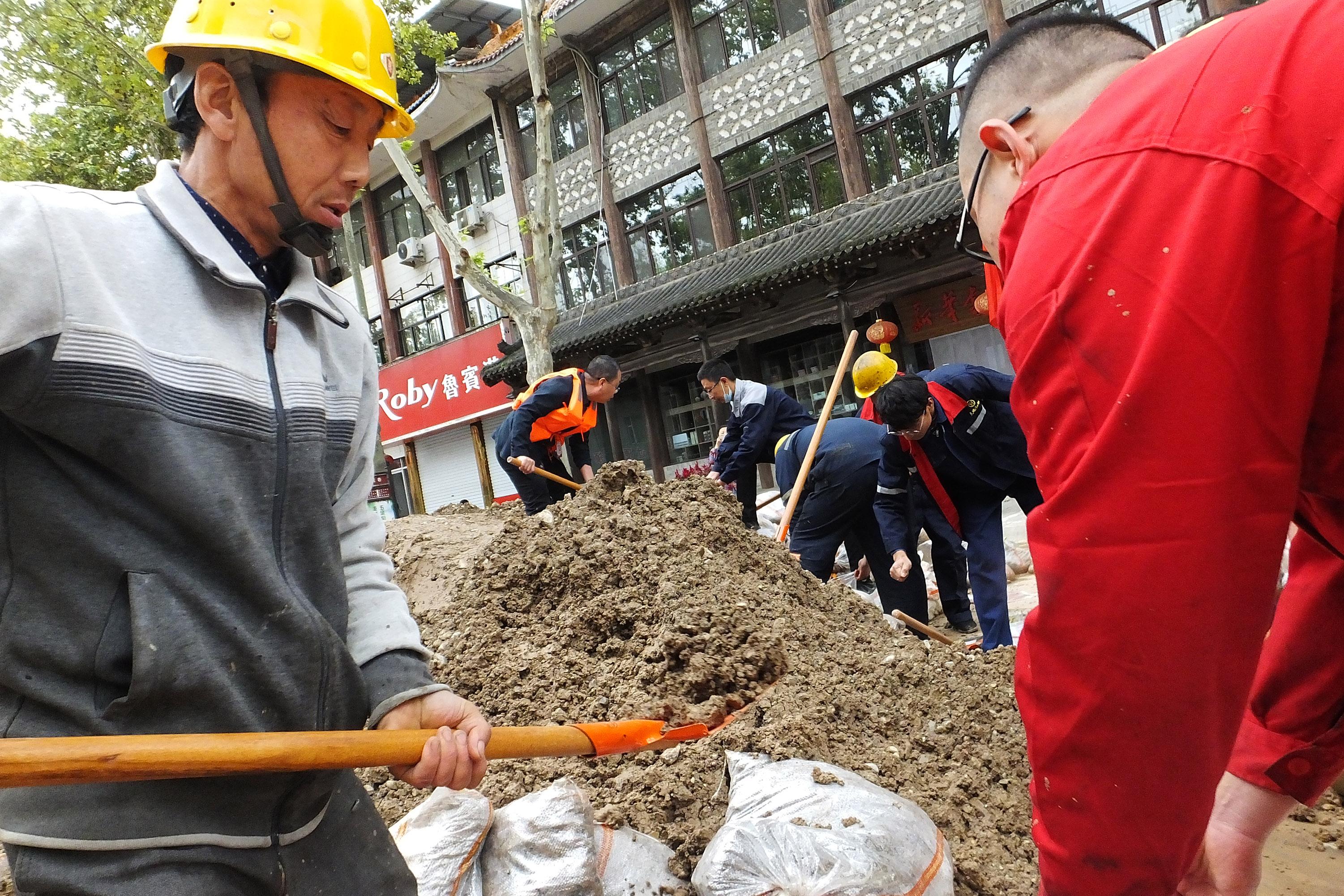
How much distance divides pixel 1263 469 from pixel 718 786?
69.8 inches

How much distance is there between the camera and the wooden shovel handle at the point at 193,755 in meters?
0.85

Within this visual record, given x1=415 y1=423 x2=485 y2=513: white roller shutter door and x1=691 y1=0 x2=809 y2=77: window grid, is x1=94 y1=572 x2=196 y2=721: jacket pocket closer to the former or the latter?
x1=691 y1=0 x2=809 y2=77: window grid

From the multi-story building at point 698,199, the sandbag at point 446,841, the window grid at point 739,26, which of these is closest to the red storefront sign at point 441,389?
the multi-story building at point 698,199

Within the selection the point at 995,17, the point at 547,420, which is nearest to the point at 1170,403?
the point at 547,420

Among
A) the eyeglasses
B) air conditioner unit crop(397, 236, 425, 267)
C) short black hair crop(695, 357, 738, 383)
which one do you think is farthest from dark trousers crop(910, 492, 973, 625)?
air conditioner unit crop(397, 236, 425, 267)

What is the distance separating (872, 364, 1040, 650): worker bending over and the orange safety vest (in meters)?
3.40

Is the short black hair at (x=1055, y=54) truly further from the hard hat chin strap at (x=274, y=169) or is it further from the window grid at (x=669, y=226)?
the window grid at (x=669, y=226)

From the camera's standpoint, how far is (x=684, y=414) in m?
14.6

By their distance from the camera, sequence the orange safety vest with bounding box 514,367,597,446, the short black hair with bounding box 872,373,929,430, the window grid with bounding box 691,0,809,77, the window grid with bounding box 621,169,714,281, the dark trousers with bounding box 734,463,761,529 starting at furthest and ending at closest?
the window grid with bounding box 621,169,714,281, the window grid with bounding box 691,0,809,77, the orange safety vest with bounding box 514,367,597,446, the dark trousers with bounding box 734,463,761,529, the short black hair with bounding box 872,373,929,430

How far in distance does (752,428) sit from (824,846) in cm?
492

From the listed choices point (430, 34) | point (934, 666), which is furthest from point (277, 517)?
point (430, 34)

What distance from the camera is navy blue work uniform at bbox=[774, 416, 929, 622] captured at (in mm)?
5156

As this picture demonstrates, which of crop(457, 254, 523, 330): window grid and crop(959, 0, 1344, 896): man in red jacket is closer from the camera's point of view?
crop(959, 0, 1344, 896): man in red jacket

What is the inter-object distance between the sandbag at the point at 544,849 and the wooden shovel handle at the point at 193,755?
77 cm
